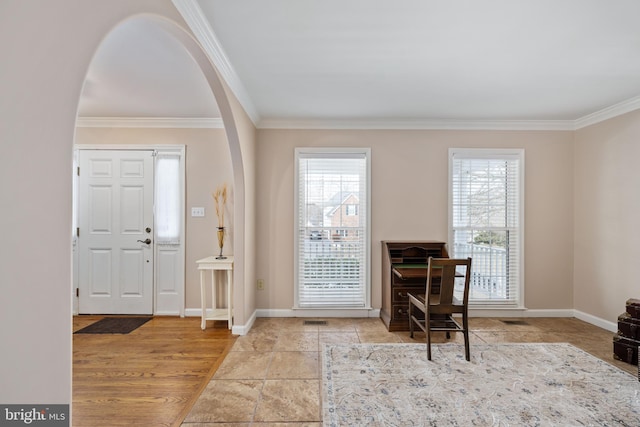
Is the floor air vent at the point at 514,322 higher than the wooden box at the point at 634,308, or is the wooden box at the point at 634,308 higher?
the wooden box at the point at 634,308

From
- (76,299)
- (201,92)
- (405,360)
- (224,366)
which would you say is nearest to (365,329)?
(405,360)

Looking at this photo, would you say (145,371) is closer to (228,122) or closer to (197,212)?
(197,212)

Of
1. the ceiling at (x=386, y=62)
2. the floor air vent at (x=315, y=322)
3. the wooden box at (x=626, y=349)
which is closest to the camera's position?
the ceiling at (x=386, y=62)

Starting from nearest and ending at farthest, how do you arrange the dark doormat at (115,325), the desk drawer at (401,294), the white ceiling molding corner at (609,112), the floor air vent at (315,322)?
the white ceiling molding corner at (609,112) → the dark doormat at (115,325) → the desk drawer at (401,294) → the floor air vent at (315,322)

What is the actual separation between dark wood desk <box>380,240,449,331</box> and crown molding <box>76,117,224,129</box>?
286cm

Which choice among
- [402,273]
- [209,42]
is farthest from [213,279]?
[209,42]

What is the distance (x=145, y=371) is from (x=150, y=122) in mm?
3112

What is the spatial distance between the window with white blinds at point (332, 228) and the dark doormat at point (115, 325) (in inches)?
78.8

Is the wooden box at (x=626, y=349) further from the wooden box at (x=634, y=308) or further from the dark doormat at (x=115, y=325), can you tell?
the dark doormat at (x=115, y=325)

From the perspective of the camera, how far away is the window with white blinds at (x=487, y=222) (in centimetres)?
452

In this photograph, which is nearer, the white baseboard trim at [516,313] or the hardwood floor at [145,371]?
the hardwood floor at [145,371]

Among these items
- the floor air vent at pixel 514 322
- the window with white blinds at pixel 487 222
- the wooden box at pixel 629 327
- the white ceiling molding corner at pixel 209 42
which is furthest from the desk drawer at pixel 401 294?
the white ceiling molding corner at pixel 209 42

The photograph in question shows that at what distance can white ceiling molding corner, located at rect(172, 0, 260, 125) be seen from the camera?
1.99m

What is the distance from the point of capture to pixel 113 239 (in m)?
4.46
